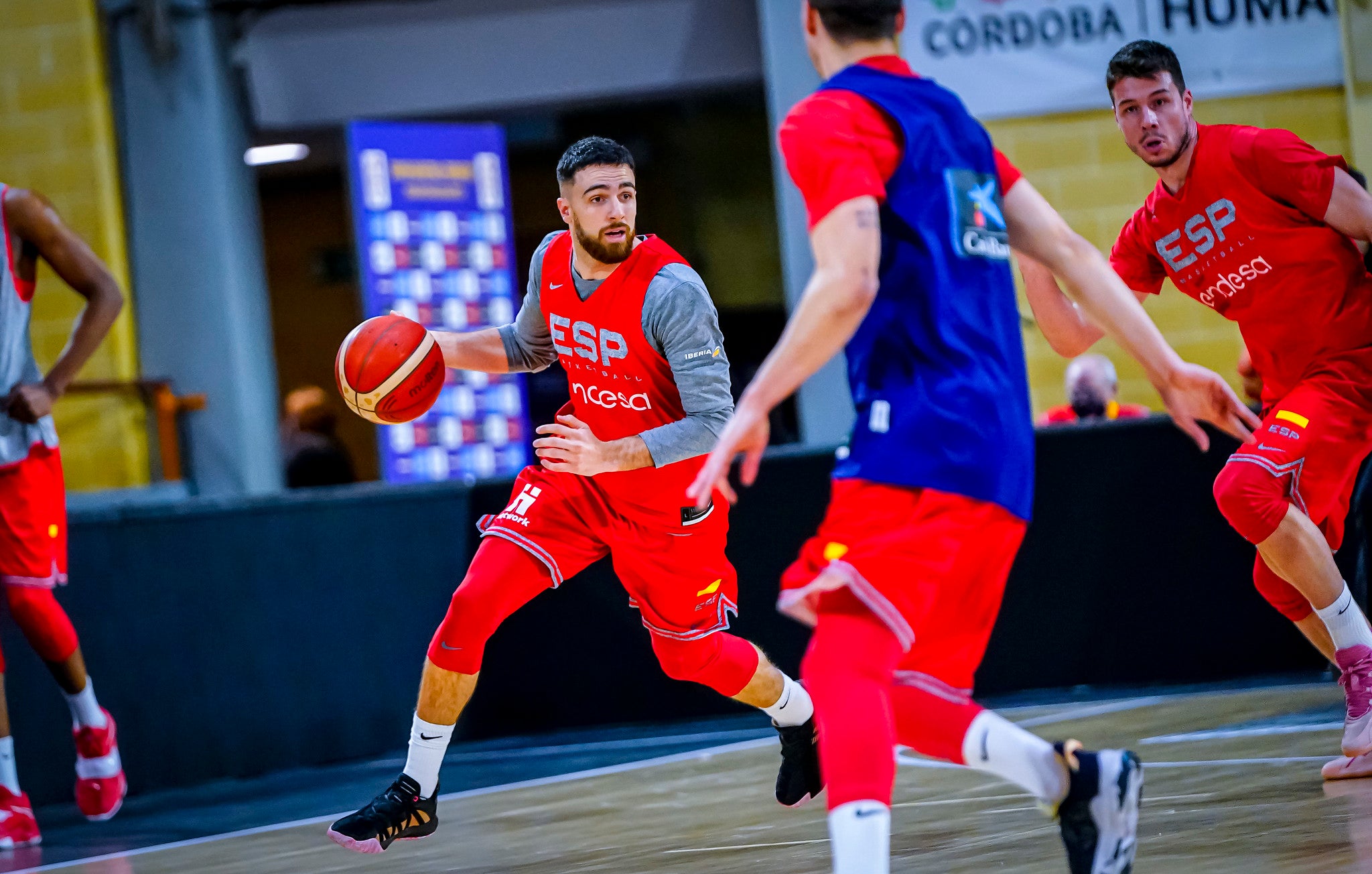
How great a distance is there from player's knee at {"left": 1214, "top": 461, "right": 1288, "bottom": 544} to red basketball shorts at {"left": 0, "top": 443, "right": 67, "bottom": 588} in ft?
12.2

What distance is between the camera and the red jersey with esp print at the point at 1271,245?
14.9 ft

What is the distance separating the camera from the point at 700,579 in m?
4.54

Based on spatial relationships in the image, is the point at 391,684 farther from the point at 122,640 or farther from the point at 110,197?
the point at 110,197

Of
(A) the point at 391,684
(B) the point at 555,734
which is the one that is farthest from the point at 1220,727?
(A) the point at 391,684

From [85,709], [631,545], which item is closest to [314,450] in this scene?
[85,709]

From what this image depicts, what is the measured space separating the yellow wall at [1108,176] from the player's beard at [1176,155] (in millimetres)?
4192

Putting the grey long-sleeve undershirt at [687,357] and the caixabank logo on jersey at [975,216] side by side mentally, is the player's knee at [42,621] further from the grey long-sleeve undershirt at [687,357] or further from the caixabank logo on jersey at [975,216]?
the caixabank logo on jersey at [975,216]

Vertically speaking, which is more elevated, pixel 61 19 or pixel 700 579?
pixel 61 19

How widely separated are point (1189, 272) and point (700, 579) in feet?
5.38

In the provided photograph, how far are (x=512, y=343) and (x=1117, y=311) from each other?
2.06 m

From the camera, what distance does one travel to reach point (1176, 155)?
4656 millimetres

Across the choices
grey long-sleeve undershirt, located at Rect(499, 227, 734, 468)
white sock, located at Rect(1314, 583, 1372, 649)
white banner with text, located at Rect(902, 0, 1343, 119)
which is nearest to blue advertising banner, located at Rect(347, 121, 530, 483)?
white banner with text, located at Rect(902, 0, 1343, 119)

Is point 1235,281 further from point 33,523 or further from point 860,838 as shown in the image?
point 33,523

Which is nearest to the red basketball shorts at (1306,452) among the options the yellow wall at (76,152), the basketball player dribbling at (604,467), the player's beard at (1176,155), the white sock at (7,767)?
the player's beard at (1176,155)
